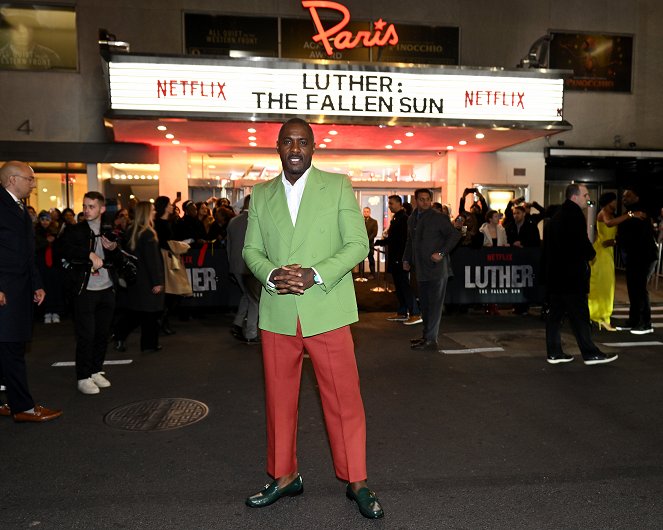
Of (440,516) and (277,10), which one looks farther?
(277,10)

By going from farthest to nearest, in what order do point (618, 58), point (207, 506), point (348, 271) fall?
point (618, 58) → point (207, 506) → point (348, 271)

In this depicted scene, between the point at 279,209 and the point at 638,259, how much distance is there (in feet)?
24.1

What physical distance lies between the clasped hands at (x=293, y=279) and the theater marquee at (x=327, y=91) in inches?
402

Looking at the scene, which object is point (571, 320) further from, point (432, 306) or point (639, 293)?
point (639, 293)

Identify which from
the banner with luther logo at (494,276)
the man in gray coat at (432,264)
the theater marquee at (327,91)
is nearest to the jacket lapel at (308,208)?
the man in gray coat at (432,264)

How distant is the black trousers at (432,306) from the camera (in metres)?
7.95

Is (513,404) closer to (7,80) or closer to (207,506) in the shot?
(207,506)

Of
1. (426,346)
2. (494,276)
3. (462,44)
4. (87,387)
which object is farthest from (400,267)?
(462,44)

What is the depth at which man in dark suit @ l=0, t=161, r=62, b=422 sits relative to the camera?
4938 millimetres

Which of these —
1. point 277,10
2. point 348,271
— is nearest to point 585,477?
point 348,271

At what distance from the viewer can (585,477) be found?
13.2 feet

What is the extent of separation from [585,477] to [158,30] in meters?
16.5

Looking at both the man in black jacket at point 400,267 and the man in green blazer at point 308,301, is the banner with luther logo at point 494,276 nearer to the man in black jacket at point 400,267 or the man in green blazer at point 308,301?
the man in black jacket at point 400,267

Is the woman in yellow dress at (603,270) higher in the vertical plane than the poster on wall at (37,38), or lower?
lower
